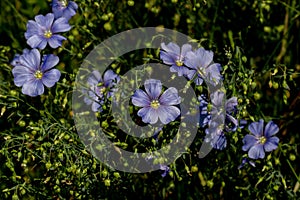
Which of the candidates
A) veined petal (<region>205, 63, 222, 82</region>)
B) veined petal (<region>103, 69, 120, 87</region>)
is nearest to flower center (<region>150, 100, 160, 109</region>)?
veined petal (<region>205, 63, 222, 82</region>)

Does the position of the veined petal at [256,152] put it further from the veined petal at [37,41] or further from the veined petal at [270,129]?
the veined petal at [37,41]

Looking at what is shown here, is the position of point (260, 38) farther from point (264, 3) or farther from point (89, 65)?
point (89, 65)

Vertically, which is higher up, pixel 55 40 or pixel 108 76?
pixel 55 40

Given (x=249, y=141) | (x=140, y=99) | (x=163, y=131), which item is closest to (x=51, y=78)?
(x=140, y=99)

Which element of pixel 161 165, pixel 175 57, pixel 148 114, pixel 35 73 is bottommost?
pixel 161 165

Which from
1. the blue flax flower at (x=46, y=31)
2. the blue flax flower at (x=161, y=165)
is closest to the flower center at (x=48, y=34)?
the blue flax flower at (x=46, y=31)

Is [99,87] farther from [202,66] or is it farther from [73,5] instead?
[202,66]
